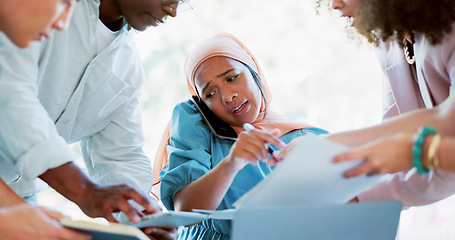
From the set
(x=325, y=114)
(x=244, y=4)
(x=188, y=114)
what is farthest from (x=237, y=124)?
(x=244, y=4)

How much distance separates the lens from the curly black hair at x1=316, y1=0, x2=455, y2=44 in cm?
111

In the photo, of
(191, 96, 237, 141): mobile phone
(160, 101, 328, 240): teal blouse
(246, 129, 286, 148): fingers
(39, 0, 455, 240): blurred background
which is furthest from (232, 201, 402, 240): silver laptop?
(39, 0, 455, 240): blurred background

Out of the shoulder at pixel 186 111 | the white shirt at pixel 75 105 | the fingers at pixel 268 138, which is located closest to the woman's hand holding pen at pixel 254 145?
the fingers at pixel 268 138

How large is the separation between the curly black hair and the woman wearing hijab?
594 millimetres

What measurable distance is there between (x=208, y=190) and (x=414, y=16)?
769mm

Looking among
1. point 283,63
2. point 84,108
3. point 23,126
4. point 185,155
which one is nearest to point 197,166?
point 185,155

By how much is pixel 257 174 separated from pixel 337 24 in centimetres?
56

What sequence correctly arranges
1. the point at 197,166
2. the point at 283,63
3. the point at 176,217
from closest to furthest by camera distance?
the point at 176,217 → the point at 197,166 → the point at 283,63

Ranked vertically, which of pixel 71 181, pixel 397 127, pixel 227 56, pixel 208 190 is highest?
pixel 227 56

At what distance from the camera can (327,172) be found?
0.94 metres

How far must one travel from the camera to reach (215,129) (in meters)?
1.78

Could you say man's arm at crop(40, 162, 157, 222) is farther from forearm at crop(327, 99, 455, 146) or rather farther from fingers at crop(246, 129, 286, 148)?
forearm at crop(327, 99, 455, 146)

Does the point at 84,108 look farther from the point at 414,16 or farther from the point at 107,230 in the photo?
the point at 414,16

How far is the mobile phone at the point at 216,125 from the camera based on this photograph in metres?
1.77
